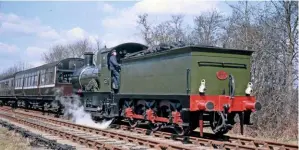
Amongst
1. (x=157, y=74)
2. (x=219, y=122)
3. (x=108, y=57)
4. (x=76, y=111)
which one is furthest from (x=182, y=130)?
(x=76, y=111)

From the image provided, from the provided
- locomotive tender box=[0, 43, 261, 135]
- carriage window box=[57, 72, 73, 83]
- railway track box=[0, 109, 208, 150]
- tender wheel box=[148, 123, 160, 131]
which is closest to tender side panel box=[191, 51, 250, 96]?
locomotive tender box=[0, 43, 261, 135]

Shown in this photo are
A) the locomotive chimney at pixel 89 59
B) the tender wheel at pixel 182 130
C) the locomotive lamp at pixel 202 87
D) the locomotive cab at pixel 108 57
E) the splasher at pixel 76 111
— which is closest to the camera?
the locomotive lamp at pixel 202 87

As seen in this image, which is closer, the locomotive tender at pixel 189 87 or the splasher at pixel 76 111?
the locomotive tender at pixel 189 87

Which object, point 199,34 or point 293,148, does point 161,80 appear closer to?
point 293,148

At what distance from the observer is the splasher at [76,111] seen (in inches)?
613

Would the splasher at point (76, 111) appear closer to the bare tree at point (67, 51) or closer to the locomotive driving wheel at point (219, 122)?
the locomotive driving wheel at point (219, 122)

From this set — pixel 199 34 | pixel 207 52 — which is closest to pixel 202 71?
pixel 207 52

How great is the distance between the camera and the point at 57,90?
2066 cm

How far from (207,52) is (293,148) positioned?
10.9 ft

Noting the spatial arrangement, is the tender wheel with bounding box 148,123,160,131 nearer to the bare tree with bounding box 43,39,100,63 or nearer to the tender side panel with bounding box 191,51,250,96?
the tender side panel with bounding box 191,51,250,96

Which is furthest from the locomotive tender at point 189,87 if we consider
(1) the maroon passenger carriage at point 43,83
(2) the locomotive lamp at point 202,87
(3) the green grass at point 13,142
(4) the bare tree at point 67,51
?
(4) the bare tree at point 67,51

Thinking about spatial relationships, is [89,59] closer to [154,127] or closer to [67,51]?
[154,127]

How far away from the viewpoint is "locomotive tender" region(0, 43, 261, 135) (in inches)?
386

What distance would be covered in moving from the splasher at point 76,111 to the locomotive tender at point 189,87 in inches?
108
